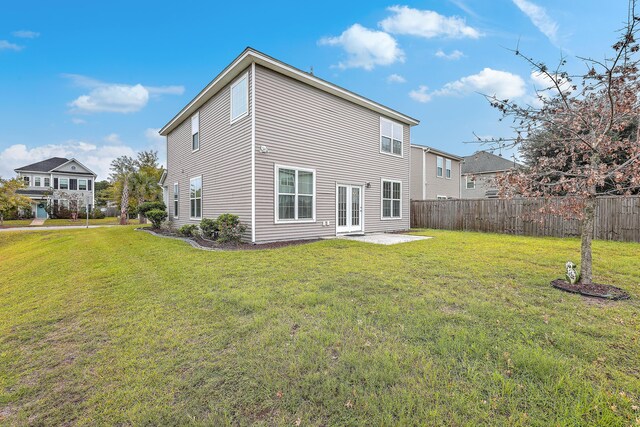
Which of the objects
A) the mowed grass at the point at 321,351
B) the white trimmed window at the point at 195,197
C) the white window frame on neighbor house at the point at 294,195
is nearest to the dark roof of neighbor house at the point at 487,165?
the white window frame on neighbor house at the point at 294,195

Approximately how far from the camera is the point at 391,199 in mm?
12875

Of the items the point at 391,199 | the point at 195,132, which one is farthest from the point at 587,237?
the point at 195,132

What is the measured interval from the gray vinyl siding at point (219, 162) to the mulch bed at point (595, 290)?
7.34 metres

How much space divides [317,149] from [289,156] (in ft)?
4.16

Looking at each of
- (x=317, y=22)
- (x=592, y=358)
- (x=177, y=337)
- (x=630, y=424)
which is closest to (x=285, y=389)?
(x=177, y=337)

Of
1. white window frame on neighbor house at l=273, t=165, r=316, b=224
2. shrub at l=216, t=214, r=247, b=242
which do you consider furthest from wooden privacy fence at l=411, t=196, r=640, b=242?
shrub at l=216, t=214, r=247, b=242

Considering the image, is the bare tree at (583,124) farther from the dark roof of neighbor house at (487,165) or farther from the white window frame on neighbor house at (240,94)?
the dark roof of neighbor house at (487,165)

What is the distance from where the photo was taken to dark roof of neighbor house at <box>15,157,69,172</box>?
105 feet

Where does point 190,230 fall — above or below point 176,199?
below

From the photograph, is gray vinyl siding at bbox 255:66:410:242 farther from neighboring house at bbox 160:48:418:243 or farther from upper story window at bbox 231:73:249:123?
upper story window at bbox 231:73:249:123

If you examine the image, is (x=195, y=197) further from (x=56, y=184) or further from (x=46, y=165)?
(x=46, y=165)

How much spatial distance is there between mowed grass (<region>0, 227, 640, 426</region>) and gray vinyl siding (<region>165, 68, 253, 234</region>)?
4.54 meters

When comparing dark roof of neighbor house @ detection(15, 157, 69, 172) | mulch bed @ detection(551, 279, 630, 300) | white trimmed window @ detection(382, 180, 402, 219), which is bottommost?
mulch bed @ detection(551, 279, 630, 300)

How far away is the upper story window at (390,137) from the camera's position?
490 inches
